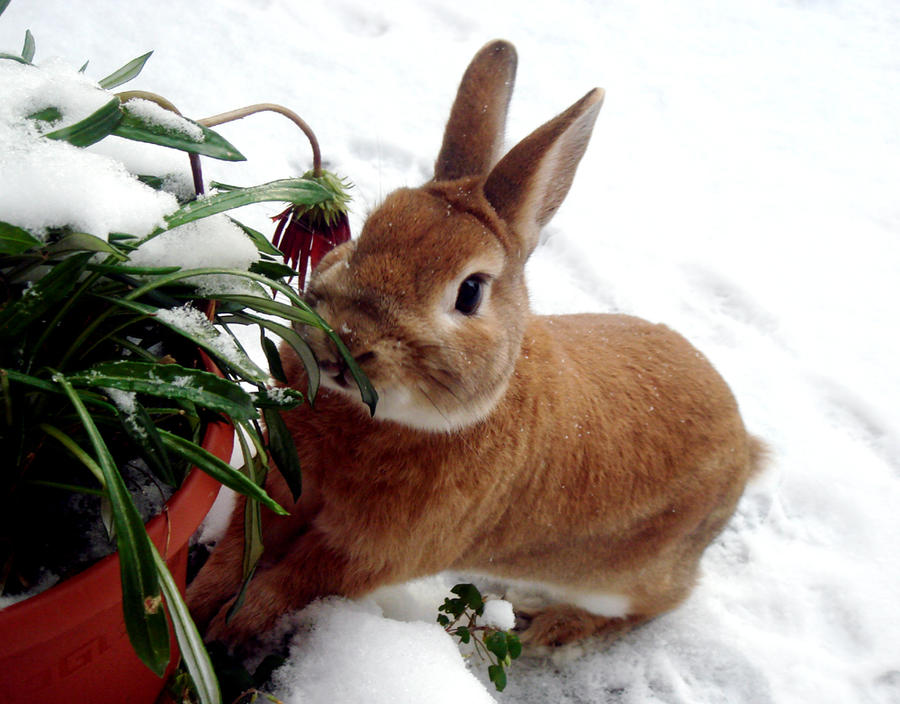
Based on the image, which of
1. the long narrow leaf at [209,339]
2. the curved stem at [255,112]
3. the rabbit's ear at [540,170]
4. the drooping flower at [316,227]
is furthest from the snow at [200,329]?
the rabbit's ear at [540,170]

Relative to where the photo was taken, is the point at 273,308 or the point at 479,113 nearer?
the point at 273,308

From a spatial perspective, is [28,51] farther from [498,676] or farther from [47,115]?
[498,676]

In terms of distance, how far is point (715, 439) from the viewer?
1.97 m

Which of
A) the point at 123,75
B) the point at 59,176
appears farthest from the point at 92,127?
the point at 123,75

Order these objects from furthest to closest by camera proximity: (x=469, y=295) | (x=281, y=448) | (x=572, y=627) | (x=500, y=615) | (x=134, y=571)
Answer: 1. (x=572, y=627)
2. (x=500, y=615)
3. (x=469, y=295)
4. (x=281, y=448)
5. (x=134, y=571)

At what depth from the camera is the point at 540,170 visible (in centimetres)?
146

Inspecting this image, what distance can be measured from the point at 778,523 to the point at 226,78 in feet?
9.85

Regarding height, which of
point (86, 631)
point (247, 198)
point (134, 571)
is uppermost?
point (247, 198)

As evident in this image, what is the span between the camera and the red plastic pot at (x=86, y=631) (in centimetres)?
84

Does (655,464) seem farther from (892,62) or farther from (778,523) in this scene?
(892,62)

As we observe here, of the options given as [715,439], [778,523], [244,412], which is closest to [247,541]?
[244,412]

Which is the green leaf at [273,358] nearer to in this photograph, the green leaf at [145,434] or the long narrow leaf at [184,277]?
the long narrow leaf at [184,277]

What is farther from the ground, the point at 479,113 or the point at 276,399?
the point at 479,113

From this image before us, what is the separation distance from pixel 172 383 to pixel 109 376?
7 centimetres
